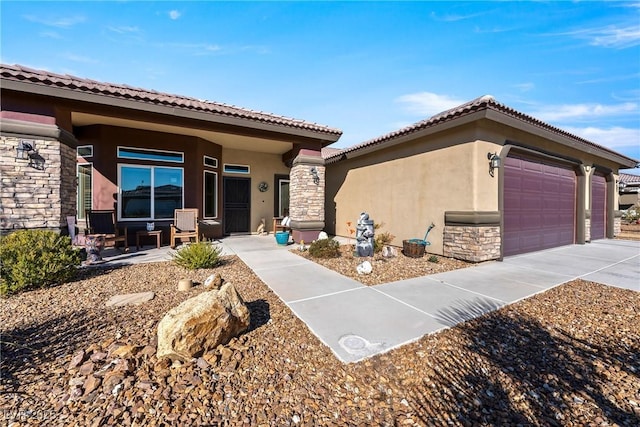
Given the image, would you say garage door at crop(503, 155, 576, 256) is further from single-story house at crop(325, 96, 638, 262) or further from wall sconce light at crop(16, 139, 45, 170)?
wall sconce light at crop(16, 139, 45, 170)

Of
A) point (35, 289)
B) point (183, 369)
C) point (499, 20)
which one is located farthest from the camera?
point (499, 20)

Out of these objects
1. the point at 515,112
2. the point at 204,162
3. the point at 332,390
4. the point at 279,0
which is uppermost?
the point at 279,0

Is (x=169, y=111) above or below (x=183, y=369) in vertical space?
above

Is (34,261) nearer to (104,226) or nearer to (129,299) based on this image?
(129,299)

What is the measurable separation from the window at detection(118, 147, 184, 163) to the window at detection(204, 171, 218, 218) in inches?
41.9

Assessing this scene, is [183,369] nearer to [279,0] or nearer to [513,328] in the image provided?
[513,328]

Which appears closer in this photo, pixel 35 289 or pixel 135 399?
pixel 135 399

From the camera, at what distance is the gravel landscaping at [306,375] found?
1.79m

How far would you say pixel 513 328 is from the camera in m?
3.08

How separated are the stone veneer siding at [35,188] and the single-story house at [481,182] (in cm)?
852

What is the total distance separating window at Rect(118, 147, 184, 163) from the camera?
786 centimetres

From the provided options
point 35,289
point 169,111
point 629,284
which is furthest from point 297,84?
point 629,284

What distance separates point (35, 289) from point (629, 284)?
10.3 m

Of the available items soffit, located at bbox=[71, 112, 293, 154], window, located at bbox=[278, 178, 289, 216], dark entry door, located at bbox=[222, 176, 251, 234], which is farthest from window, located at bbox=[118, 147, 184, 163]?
window, located at bbox=[278, 178, 289, 216]
